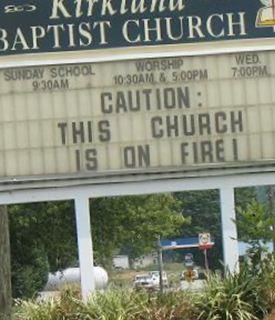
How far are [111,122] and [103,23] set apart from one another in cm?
137

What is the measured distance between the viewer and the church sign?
1078 centimetres

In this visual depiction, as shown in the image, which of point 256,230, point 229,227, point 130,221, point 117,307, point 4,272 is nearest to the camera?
point 117,307

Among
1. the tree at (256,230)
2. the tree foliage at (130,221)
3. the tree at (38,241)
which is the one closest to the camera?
the tree at (256,230)

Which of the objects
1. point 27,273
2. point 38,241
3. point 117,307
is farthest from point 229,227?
point 27,273

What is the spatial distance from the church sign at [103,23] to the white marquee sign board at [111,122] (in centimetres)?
31

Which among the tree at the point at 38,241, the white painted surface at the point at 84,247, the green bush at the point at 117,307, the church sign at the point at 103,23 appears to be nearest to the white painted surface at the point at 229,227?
the green bush at the point at 117,307

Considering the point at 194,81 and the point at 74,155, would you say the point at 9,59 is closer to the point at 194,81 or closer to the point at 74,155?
the point at 74,155

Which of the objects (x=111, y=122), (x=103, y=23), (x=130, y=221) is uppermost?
(x=103, y=23)

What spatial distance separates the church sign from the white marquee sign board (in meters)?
0.31

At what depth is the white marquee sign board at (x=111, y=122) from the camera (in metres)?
10.8

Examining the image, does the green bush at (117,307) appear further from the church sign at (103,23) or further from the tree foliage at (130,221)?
the tree foliage at (130,221)

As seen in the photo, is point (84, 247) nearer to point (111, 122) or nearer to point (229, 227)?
point (111, 122)

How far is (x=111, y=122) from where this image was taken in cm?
1082

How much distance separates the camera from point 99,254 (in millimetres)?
26938
